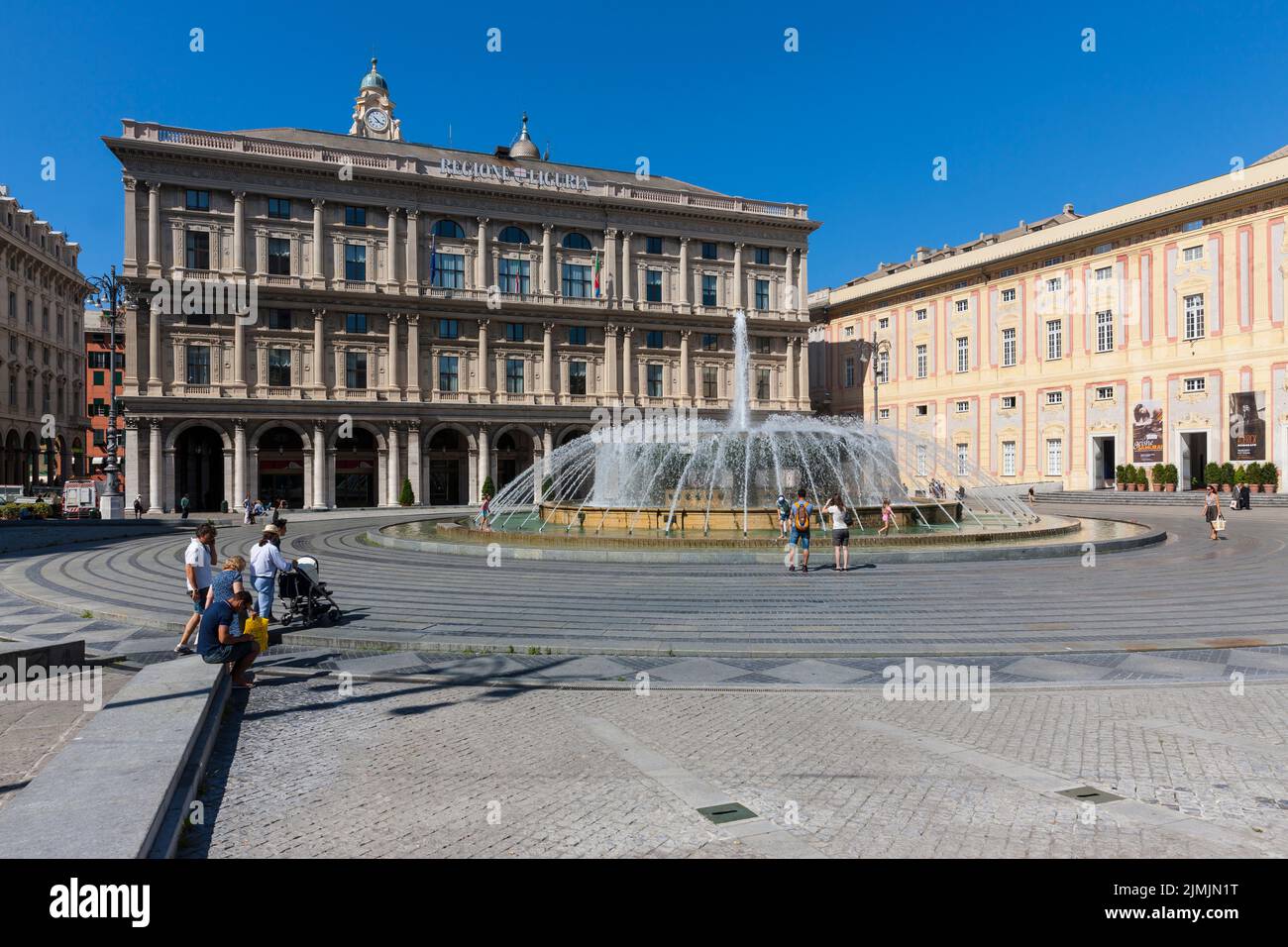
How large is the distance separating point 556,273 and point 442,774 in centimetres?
5154

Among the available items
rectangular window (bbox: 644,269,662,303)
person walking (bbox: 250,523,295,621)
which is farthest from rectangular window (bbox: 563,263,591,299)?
person walking (bbox: 250,523,295,621)

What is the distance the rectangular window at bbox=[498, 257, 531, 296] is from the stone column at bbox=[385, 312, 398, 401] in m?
7.42

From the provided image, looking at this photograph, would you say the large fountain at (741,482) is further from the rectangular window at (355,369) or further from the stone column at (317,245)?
the stone column at (317,245)

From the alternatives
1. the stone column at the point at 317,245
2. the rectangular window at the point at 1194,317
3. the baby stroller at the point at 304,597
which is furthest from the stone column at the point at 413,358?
the rectangular window at the point at 1194,317

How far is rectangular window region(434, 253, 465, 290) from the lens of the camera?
170 feet

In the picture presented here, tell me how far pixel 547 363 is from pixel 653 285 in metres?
9.72

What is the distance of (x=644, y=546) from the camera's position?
64.6 feet

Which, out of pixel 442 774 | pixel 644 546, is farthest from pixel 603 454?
pixel 442 774

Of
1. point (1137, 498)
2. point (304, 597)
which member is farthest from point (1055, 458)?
point (304, 597)

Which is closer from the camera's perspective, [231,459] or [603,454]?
[603,454]

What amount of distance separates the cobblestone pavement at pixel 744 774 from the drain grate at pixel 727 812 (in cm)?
8
